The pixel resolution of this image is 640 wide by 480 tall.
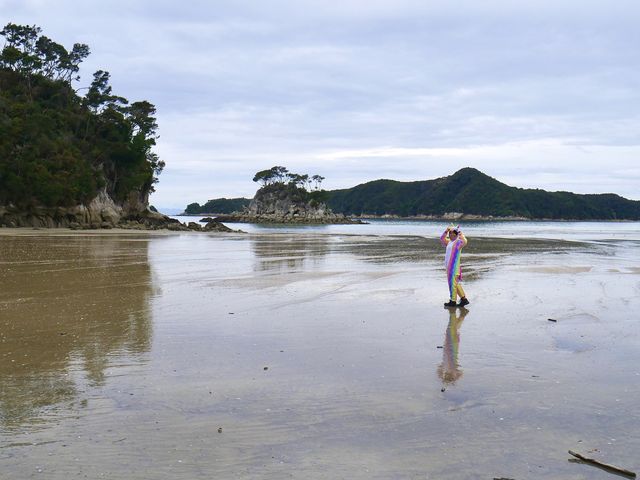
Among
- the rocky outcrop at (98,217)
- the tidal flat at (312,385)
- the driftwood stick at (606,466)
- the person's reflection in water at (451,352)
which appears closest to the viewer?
the driftwood stick at (606,466)

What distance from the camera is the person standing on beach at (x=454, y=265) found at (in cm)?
1097

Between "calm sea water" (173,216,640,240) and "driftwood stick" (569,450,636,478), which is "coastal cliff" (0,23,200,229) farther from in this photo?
"driftwood stick" (569,450,636,478)

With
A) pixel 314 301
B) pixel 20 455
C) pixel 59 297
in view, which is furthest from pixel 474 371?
pixel 59 297

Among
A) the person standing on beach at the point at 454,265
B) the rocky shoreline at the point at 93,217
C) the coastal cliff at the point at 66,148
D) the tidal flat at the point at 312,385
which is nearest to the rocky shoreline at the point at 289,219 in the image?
the coastal cliff at the point at 66,148

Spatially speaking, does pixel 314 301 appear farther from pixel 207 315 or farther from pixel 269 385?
pixel 269 385

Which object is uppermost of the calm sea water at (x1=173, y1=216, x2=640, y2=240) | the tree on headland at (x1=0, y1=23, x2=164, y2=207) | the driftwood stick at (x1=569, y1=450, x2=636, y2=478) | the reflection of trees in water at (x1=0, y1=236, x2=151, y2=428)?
the tree on headland at (x1=0, y1=23, x2=164, y2=207)

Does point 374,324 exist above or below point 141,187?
below

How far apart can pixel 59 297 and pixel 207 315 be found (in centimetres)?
363

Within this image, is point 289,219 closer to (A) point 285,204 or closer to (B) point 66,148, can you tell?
(A) point 285,204

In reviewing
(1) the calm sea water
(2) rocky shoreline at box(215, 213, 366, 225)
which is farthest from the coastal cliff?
(2) rocky shoreline at box(215, 213, 366, 225)

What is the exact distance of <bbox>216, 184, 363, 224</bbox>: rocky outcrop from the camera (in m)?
155

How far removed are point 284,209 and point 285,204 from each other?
102 inches

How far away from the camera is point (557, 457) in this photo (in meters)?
4.08

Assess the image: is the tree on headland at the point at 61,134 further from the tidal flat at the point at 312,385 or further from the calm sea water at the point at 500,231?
the tidal flat at the point at 312,385
